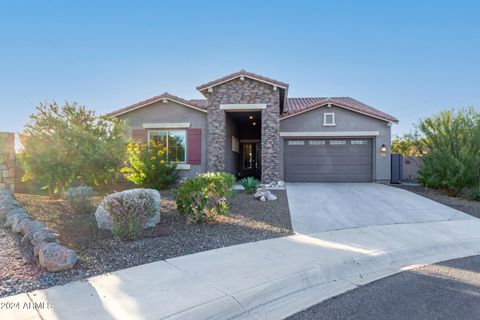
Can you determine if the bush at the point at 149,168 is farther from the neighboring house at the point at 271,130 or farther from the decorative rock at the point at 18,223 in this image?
the decorative rock at the point at 18,223

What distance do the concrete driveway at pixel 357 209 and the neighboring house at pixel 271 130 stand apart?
117 inches

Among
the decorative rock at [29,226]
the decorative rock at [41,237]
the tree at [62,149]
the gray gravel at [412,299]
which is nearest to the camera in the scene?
the gray gravel at [412,299]

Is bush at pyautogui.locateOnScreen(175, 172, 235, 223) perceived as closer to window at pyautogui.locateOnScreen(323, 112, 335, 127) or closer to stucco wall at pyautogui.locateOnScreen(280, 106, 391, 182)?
stucco wall at pyautogui.locateOnScreen(280, 106, 391, 182)

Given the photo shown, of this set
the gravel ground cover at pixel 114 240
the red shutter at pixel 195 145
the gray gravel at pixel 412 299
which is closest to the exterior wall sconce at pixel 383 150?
the gravel ground cover at pixel 114 240

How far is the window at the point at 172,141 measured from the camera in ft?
47.4

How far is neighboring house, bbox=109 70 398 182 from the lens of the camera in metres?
13.5

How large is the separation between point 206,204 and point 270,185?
633 cm

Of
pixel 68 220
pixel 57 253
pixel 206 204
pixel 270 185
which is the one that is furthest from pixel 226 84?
pixel 57 253

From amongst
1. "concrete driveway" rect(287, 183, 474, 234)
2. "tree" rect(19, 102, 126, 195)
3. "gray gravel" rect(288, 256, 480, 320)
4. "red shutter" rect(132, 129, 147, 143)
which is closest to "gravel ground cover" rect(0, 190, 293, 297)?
"concrete driveway" rect(287, 183, 474, 234)

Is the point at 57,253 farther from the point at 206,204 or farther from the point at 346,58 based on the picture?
the point at 346,58

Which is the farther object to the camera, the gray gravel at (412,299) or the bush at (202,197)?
the bush at (202,197)

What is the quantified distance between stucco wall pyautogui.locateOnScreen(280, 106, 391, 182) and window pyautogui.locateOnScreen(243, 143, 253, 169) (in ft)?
19.9

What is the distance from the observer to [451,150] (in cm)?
1244

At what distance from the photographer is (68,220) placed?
22.3 ft
